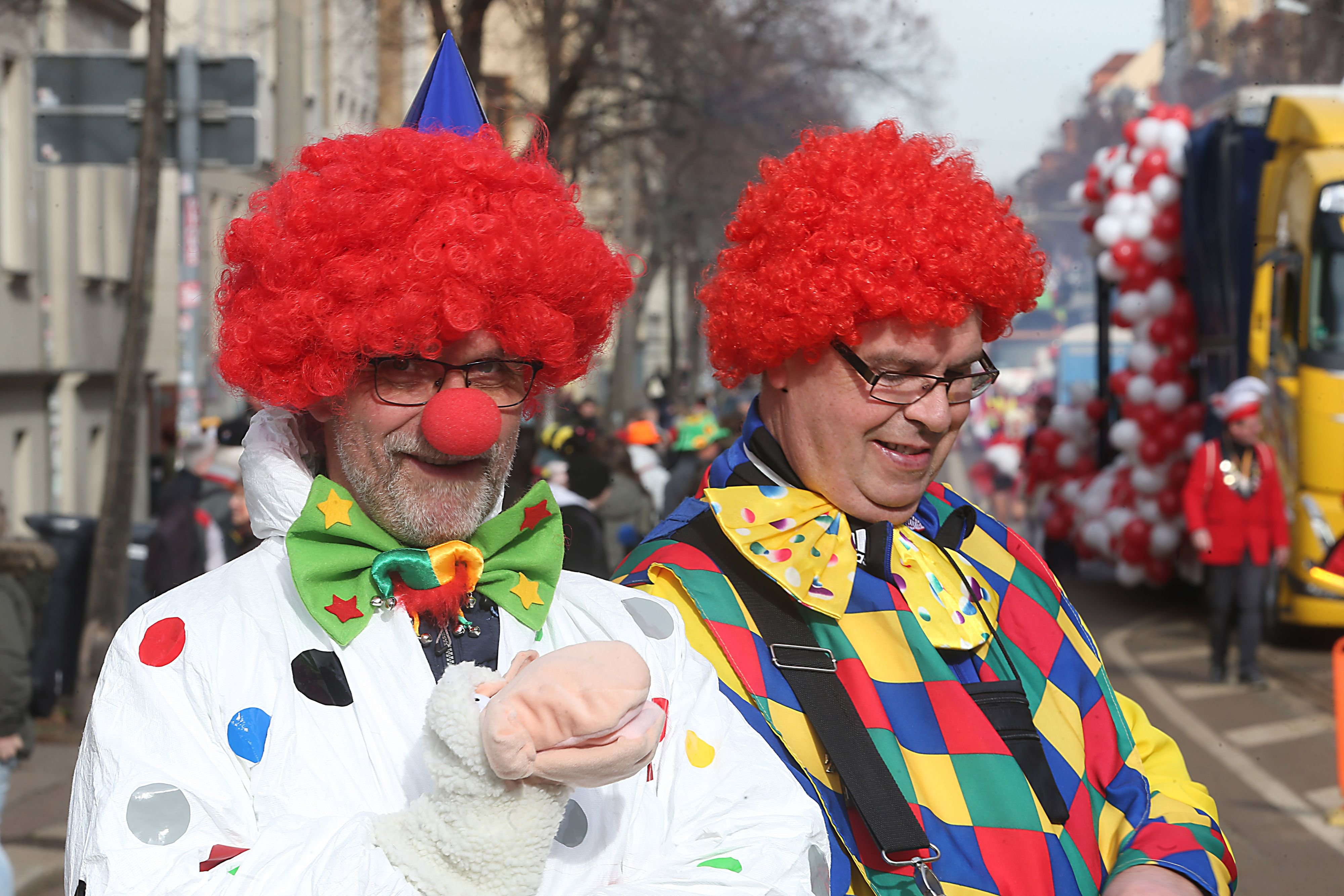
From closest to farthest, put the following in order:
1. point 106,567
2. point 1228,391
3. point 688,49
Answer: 1. point 106,567
2. point 1228,391
3. point 688,49

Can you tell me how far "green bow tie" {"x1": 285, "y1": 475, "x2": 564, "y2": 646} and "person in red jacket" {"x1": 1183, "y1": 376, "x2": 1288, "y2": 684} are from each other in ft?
25.8

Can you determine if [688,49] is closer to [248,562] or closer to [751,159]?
[751,159]

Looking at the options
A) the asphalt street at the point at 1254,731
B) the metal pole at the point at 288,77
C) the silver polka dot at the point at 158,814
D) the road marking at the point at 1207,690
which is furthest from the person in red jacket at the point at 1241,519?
the silver polka dot at the point at 158,814

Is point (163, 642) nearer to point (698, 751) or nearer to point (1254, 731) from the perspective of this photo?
point (698, 751)

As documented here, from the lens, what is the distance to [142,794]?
1.63 m

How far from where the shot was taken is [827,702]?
2293mm

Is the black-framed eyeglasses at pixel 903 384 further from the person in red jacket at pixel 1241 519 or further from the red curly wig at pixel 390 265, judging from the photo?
the person in red jacket at pixel 1241 519

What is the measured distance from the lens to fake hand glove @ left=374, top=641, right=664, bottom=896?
5.26 ft

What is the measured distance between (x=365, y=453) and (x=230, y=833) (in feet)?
1.78

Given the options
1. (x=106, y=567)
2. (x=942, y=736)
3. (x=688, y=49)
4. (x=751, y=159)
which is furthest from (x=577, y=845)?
(x=751, y=159)

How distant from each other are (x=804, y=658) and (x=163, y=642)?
1.03m

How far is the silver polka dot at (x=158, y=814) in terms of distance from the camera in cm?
161

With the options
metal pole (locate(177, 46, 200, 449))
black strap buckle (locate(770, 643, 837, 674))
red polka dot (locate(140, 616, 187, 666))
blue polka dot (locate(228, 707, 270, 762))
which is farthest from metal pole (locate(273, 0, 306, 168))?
blue polka dot (locate(228, 707, 270, 762))

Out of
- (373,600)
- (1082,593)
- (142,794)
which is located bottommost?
(1082,593)
